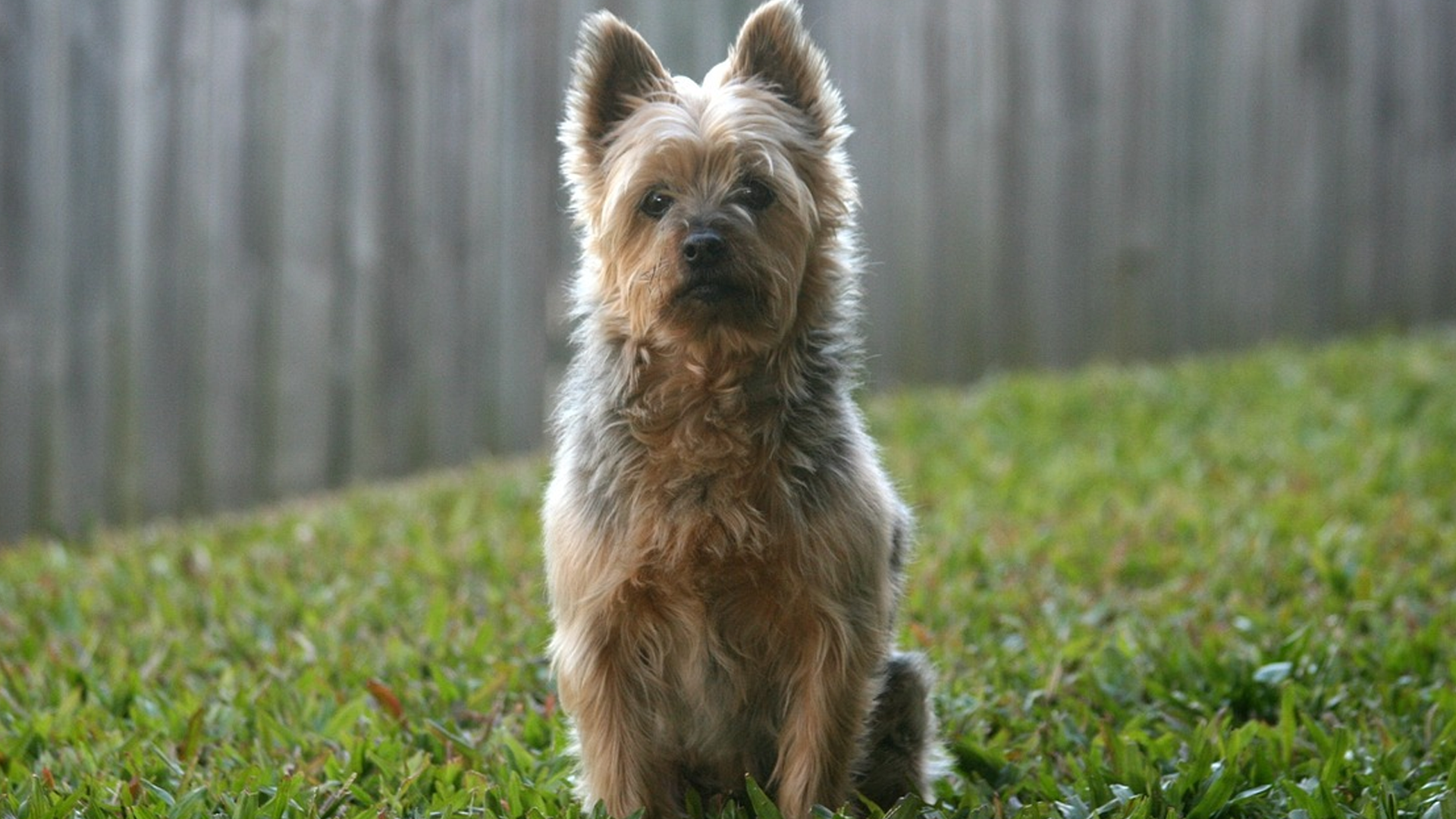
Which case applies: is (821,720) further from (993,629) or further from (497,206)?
(497,206)

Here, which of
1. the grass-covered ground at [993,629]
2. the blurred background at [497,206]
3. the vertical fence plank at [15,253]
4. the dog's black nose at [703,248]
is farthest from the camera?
the blurred background at [497,206]

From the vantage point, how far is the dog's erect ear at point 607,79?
412 centimetres

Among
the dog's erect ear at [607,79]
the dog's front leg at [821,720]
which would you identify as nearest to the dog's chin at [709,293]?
the dog's erect ear at [607,79]

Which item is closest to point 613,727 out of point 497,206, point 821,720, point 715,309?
point 821,720

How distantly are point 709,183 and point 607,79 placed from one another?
52cm

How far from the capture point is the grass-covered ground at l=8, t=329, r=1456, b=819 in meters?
4.24

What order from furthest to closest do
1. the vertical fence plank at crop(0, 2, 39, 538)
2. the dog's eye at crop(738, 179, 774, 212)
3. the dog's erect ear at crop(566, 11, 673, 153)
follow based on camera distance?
the vertical fence plank at crop(0, 2, 39, 538), the dog's erect ear at crop(566, 11, 673, 153), the dog's eye at crop(738, 179, 774, 212)

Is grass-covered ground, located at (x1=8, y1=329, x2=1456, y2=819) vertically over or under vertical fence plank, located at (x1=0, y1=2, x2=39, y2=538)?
under

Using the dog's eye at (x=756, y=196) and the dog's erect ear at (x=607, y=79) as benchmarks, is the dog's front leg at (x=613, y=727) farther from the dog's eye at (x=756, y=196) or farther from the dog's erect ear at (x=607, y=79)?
the dog's erect ear at (x=607, y=79)

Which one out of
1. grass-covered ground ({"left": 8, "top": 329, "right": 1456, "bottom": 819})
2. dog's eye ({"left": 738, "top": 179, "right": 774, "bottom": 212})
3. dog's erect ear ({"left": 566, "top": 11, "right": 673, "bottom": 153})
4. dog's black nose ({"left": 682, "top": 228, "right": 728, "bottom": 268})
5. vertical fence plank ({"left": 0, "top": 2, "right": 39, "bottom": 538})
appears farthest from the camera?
vertical fence plank ({"left": 0, "top": 2, "right": 39, "bottom": 538})

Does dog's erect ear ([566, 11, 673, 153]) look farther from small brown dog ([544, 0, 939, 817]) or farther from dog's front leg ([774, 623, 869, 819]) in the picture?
dog's front leg ([774, 623, 869, 819])

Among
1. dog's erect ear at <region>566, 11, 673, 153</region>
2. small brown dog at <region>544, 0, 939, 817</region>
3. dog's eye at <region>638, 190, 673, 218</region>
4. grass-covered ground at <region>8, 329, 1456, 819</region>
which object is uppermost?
dog's erect ear at <region>566, 11, 673, 153</region>

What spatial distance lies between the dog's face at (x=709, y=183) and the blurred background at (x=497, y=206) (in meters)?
4.35

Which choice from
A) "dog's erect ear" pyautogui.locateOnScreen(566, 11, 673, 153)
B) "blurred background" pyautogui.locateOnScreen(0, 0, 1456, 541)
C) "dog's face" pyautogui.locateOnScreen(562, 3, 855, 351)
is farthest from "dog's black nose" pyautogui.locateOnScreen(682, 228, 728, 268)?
"blurred background" pyautogui.locateOnScreen(0, 0, 1456, 541)
